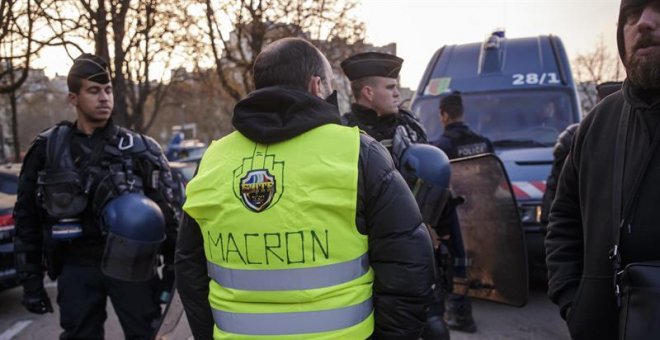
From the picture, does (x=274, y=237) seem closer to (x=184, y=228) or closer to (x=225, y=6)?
(x=184, y=228)

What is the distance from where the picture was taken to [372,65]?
296 centimetres

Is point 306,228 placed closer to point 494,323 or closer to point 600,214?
point 600,214

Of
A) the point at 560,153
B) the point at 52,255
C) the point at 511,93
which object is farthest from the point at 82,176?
the point at 511,93

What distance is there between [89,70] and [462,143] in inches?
113

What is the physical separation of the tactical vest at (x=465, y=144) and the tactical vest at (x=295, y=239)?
3.04 metres

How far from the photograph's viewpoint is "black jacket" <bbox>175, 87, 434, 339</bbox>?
64.2 inches

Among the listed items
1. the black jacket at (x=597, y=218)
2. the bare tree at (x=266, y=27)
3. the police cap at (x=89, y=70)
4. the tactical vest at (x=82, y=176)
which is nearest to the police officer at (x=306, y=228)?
the black jacket at (x=597, y=218)

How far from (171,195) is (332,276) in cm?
204

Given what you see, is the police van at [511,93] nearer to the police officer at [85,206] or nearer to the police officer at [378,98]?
the police officer at [378,98]

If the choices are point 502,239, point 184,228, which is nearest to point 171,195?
point 184,228

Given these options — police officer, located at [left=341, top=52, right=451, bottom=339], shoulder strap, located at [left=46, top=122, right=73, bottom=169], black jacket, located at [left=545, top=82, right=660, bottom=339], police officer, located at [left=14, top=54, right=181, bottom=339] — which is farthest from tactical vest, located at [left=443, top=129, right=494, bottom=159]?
shoulder strap, located at [left=46, top=122, right=73, bottom=169]

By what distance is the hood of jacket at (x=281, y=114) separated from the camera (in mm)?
1641

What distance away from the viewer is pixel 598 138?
5.94 ft

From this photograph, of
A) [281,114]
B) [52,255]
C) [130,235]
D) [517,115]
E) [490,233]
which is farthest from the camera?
[517,115]
